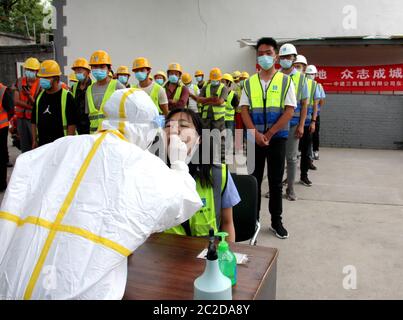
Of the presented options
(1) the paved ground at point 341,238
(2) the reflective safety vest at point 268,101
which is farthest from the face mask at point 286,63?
(1) the paved ground at point 341,238

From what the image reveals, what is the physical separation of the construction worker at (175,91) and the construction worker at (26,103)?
6.47 feet

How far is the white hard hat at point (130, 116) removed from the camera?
52.6 inches

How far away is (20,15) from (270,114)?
27.9m

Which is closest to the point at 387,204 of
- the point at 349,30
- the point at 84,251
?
the point at 84,251

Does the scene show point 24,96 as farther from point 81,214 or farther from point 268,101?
point 81,214

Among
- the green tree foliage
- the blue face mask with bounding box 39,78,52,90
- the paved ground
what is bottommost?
the paved ground

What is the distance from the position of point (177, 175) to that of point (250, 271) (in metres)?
0.45

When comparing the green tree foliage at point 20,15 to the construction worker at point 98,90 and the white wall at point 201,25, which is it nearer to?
the white wall at point 201,25

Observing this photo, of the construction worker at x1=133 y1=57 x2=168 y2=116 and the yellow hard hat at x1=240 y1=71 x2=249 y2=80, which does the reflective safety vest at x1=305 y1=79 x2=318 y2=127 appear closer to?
the construction worker at x1=133 y1=57 x2=168 y2=116

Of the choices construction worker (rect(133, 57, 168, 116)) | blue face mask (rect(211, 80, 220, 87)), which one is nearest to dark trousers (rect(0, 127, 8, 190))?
construction worker (rect(133, 57, 168, 116))

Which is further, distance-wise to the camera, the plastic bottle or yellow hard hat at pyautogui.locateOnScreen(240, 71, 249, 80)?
yellow hard hat at pyautogui.locateOnScreen(240, 71, 249, 80)

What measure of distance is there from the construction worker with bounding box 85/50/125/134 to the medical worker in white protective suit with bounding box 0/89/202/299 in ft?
9.19

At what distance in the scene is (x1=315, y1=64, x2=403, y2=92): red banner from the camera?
8.97 m

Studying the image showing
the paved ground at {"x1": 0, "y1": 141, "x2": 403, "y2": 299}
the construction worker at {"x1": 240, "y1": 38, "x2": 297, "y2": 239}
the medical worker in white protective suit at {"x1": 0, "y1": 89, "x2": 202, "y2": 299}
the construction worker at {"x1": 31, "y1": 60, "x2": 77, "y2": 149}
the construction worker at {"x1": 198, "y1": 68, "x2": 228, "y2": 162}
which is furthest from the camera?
the construction worker at {"x1": 198, "y1": 68, "x2": 228, "y2": 162}
